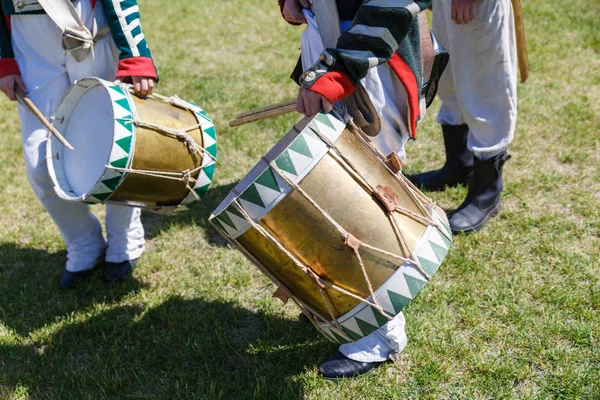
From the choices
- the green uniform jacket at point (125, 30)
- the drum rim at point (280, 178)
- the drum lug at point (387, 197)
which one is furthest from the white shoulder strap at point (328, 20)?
the green uniform jacket at point (125, 30)

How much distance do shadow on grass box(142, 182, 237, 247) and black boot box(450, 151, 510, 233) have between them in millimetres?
1198

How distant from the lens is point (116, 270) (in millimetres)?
3008

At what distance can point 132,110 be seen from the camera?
237 centimetres

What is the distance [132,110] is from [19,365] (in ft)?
3.81

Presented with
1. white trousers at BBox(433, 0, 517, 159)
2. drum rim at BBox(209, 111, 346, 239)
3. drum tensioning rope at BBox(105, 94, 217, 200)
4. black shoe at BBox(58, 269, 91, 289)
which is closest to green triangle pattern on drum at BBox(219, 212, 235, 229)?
drum rim at BBox(209, 111, 346, 239)

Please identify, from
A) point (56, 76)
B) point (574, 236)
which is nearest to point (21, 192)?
point (56, 76)

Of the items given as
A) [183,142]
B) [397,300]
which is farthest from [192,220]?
[397,300]

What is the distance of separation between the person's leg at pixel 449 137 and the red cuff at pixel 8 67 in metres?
1.90

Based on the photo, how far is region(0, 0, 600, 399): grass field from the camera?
2.34 meters

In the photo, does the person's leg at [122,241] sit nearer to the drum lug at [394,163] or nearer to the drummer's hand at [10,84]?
the drummer's hand at [10,84]

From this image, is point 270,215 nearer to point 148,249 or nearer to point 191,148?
point 191,148

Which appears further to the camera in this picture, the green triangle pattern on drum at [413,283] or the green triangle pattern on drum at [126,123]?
the green triangle pattern on drum at [126,123]

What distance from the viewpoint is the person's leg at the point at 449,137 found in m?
3.06

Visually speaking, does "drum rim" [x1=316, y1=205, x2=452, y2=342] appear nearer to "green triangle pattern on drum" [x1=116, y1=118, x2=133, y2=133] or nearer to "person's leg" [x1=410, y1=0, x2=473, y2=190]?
"green triangle pattern on drum" [x1=116, y1=118, x2=133, y2=133]
